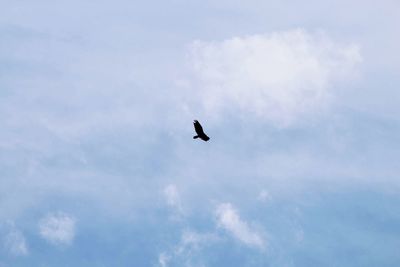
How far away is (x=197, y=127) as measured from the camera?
225 feet
